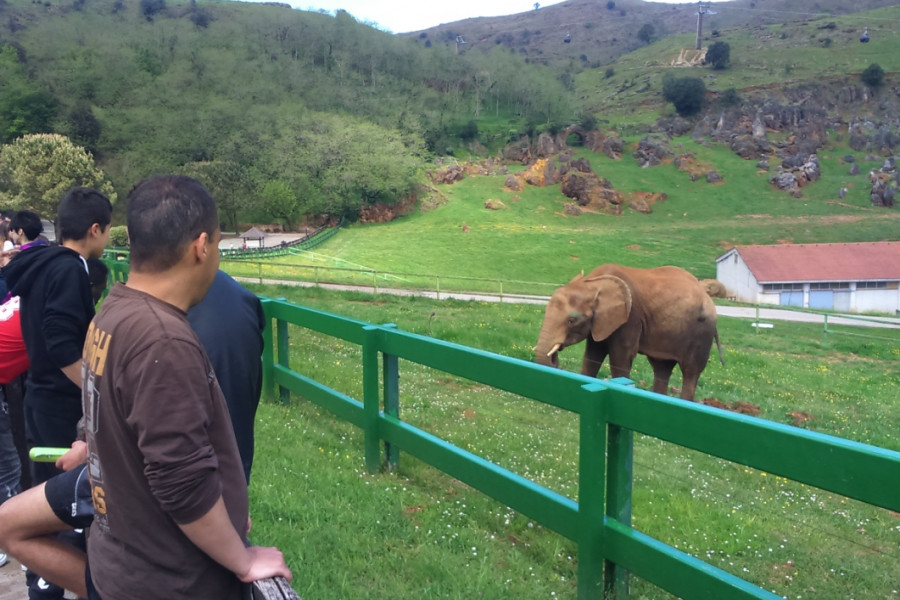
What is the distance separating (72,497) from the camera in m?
2.76

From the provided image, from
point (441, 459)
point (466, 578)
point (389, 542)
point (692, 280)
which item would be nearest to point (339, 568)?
point (389, 542)

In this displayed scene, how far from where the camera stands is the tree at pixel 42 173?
2090 inches

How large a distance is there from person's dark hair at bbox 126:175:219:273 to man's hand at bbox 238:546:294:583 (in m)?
0.88

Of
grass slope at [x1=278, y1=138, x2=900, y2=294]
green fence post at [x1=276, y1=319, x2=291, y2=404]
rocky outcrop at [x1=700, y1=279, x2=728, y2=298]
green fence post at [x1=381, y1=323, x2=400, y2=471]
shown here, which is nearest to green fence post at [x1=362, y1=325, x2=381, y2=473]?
green fence post at [x1=381, y1=323, x2=400, y2=471]

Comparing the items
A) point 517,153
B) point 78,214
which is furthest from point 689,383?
point 517,153

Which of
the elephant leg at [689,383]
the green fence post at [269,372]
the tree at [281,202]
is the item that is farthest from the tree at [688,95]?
the green fence post at [269,372]

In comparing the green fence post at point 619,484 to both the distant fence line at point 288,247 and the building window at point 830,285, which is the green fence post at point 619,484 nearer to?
the distant fence line at point 288,247

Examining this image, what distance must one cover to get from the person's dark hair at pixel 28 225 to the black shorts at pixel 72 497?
300cm

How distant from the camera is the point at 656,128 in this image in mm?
123688

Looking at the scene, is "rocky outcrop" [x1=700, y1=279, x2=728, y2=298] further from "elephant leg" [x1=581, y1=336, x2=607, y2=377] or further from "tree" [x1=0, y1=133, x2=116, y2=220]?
"tree" [x1=0, y1=133, x2=116, y2=220]

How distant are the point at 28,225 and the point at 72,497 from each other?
3.19 metres

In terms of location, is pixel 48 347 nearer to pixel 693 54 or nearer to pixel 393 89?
pixel 393 89

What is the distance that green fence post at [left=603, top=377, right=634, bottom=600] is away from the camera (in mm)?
3471

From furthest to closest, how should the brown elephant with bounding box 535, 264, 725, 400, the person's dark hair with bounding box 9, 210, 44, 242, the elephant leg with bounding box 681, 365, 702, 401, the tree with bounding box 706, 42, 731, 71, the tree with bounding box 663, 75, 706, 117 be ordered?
1. the tree with bounding box 706, 42, 731, 71
2. the tree with bounding box 663, 75, 706, 117
3. the elephant leg with bounding box 681, 365, 702, 401
4. the brown elephant with bounding box 535, 264, 725, 400
5. the person's dark hair with bounding box 9, 210, 44, 242
